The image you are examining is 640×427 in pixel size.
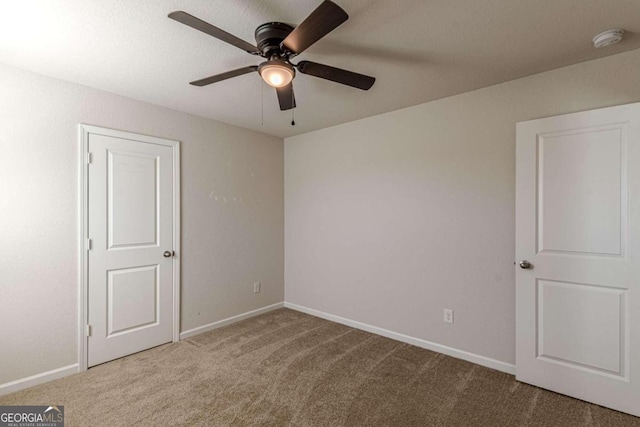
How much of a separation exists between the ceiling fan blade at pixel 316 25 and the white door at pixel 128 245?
2091 mm

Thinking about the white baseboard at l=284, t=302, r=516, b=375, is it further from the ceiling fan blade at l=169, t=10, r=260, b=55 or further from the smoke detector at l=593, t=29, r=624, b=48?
the ceiling fan blade at l=169, t=10, r=260, b=55

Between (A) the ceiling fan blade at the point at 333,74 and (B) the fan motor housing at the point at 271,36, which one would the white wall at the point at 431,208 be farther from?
(B) the fan motor housing at the point at 271,36

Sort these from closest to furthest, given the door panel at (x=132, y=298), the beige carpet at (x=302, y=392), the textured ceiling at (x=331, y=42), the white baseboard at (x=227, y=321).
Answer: the textured ceiling at (x=331, y=42)
the beige carpet at (x=302, y=392)
the door panel at (x=132, y=298)
the white baseboard at (x=227, y=321)

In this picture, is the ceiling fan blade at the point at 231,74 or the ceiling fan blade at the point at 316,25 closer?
the ceiling fan blade at the point at 316,25

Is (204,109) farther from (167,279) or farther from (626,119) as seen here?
(626,119)

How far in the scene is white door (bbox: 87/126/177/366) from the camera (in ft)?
8.63

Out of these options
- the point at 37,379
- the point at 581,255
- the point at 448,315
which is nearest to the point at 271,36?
the point at 581,255

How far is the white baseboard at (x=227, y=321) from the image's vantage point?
3248 millimetres

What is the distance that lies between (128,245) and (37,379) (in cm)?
117

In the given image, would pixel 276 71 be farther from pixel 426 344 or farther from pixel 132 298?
pixel 426 344

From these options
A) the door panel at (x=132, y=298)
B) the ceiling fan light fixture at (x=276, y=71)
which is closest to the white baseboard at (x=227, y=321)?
the door panel at (x=132, y=298)

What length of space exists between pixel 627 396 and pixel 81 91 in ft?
15.3

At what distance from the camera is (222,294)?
356 cm

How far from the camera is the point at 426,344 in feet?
9.68
